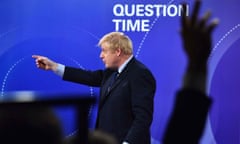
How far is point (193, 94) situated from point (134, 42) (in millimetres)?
3771

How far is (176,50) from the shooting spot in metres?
4.68

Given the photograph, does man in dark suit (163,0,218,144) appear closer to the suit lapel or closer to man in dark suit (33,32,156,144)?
man in dark suit (33,32,156,144)

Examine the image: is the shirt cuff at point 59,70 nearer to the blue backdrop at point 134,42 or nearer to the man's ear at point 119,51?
the man's ear at point 119,51

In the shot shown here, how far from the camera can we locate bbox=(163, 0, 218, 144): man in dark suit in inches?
38.1

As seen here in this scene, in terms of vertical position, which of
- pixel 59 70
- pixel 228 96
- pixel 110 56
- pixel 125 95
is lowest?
pixel 228 96

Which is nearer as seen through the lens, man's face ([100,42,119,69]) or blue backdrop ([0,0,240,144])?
man's face ([100,42,119,69])

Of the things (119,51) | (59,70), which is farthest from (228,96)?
(59,70)

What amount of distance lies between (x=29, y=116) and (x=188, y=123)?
1.08ft

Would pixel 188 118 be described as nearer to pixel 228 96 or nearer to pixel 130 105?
pixel 130 105

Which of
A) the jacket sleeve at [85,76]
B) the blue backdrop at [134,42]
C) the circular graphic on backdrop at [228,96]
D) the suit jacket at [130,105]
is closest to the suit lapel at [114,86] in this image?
the suit jacket at [130,105]

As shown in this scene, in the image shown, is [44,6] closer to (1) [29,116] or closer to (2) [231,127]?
(2) [231,127]

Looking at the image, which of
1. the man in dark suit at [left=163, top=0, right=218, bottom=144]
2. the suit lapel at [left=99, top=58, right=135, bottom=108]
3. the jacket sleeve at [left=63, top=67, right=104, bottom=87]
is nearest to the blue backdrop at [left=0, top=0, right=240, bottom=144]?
the jacket sleeve at [left=63, top=67, right=104, bottom=87]

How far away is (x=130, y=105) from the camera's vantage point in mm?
3631

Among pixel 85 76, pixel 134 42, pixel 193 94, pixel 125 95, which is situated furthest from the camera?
pixel 134 42
